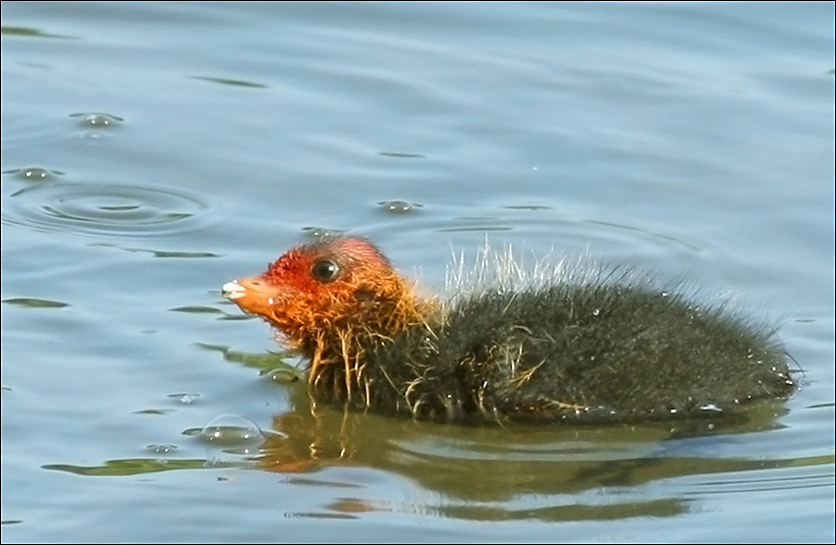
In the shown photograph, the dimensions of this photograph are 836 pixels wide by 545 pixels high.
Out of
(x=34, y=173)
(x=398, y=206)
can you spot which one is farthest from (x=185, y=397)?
(x=34, y=173)

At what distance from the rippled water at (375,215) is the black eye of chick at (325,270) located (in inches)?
19.1

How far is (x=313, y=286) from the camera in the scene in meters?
8.77

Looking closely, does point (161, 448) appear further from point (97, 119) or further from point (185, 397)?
point (97, 119)

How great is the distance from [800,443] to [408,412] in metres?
1.43

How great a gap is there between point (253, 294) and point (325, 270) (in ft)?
0.94

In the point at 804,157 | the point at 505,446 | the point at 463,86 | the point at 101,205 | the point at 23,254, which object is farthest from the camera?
the point at 463,86

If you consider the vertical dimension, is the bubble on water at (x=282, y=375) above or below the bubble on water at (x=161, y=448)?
above

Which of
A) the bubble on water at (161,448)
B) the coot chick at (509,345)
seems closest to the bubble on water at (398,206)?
the coot chick at (509,345)

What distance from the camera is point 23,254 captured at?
9773 millimetres

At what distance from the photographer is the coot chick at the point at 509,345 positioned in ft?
27.6

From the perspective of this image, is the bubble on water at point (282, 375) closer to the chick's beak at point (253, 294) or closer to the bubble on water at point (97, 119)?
the chick's beak at point (253, 294)

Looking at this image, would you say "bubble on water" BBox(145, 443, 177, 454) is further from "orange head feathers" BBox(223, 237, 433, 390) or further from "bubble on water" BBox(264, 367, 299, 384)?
"bubble on water" BBox(264, 367, 299, 384)

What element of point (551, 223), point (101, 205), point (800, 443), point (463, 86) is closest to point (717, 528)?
point (800, 443)

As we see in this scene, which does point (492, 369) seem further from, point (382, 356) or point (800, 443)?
point (800, 443)
